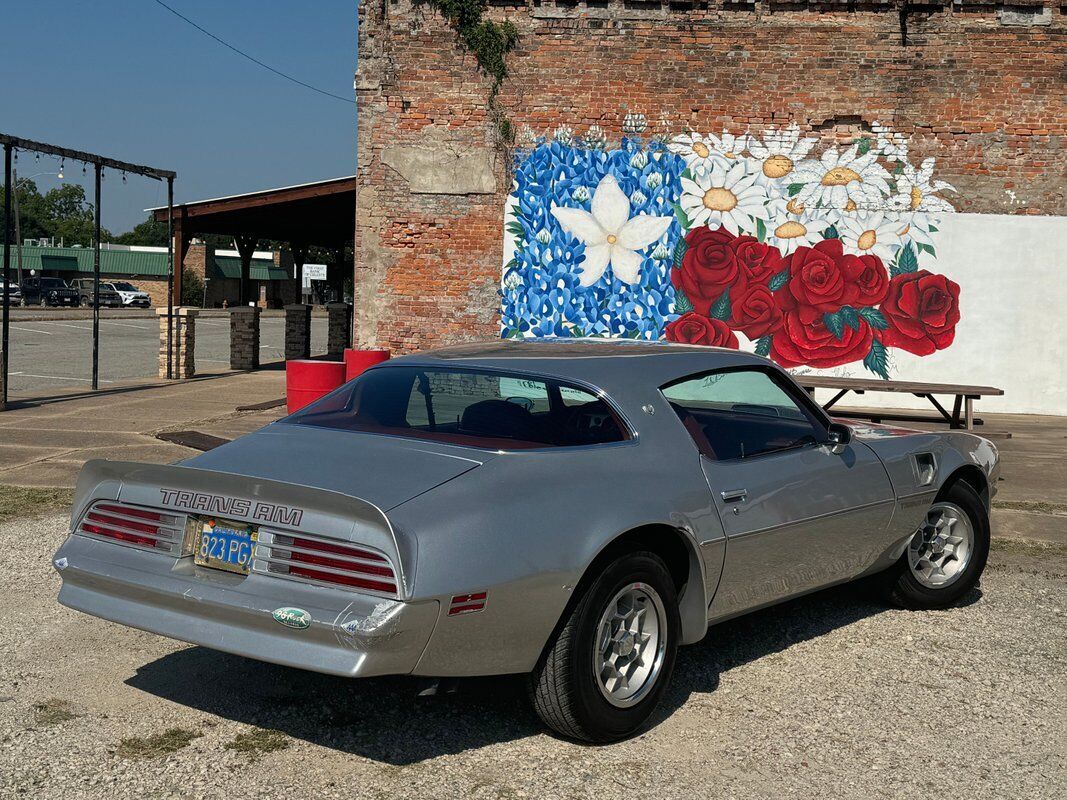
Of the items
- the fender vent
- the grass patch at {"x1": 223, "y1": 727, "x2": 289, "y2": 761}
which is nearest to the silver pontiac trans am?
the fender vent

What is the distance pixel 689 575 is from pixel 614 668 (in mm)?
518

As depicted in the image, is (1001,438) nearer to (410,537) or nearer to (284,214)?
(410,537)

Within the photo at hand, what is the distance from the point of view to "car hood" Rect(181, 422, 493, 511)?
3.94 m

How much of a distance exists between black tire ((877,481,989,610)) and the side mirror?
0.90m

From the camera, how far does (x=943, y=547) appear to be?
242 inches

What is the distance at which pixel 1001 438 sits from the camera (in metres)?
13.0

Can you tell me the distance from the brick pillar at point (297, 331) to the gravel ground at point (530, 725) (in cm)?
1922

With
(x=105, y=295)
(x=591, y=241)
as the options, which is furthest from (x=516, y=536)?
(x=105, y=295)

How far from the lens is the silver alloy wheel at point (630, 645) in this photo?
13.7 ft

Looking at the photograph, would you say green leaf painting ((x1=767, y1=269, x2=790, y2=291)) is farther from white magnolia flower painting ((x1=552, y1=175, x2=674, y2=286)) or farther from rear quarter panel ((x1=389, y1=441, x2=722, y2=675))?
rear quarter panel ((x1=389, y1=441, x2=722, y2=675))

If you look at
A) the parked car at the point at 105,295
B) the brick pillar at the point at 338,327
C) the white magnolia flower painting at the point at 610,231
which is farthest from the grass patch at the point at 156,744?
the parked car at the point at 105,295

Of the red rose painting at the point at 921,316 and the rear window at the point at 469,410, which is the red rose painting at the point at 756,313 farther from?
the rear window at the point at 469,410

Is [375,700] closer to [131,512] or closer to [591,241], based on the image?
[131,512]

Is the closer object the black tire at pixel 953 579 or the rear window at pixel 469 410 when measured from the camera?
the rear window at pixel 469 410
